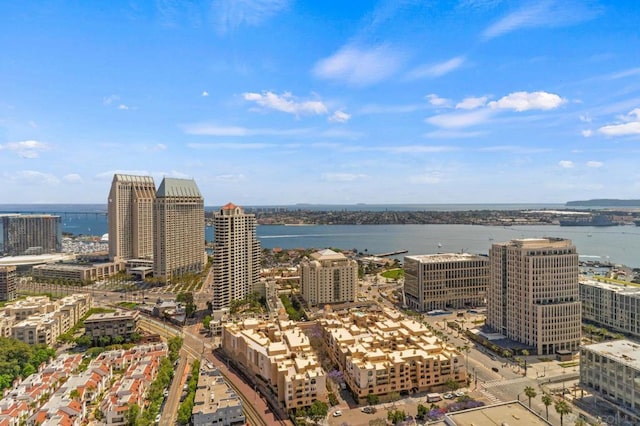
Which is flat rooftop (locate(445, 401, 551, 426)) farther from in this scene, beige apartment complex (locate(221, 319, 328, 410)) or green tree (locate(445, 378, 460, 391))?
beige apartment complex (locate(221, 319, 328, 410))

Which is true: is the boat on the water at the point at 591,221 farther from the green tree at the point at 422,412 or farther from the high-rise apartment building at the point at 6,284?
the high-rise apartment building at the point at 6,284

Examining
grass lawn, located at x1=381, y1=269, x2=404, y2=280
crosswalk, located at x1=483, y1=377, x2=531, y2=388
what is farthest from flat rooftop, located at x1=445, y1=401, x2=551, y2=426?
grass lawn, located at x1=381, y1=269, x2=404, y2=280

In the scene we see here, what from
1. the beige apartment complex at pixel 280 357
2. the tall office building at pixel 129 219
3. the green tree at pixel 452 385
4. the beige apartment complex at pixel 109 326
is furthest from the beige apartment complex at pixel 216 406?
the tall office building at pixel 129 219

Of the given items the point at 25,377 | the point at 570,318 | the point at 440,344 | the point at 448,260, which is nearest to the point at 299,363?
the point at 440,344

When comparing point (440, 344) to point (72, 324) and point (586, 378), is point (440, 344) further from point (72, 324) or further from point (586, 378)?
point (72, 324)

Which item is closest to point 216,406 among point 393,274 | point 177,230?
point 393,274

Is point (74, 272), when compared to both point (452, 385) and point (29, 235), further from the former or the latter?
point (452, 385)
